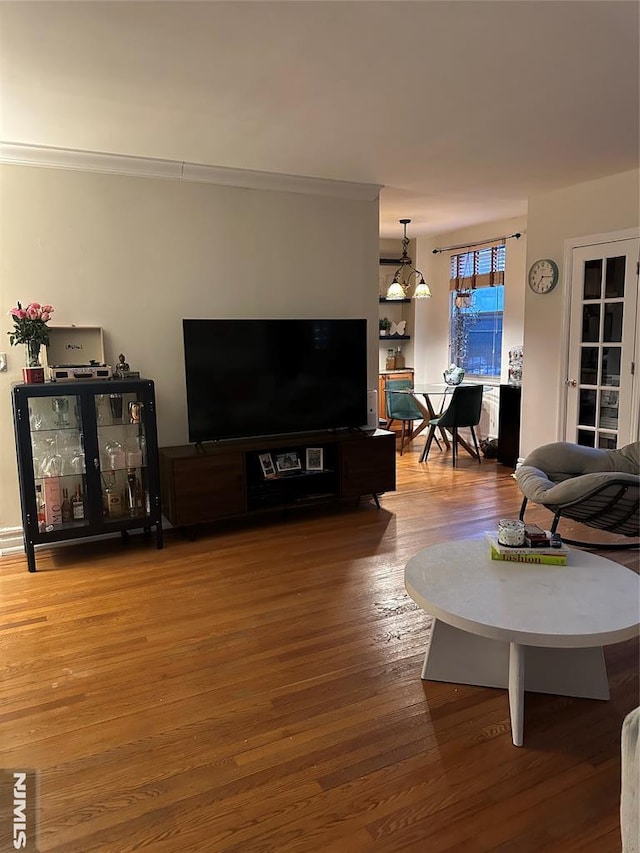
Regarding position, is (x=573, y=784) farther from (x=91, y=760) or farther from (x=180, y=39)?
(x=180, y=39)

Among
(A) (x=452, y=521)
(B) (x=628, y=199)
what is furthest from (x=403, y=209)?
(A) (x=452, y=521)

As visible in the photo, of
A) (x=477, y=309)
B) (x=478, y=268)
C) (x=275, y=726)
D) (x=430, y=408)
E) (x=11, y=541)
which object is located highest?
(x=478, y=268)

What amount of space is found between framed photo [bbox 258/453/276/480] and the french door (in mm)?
2654

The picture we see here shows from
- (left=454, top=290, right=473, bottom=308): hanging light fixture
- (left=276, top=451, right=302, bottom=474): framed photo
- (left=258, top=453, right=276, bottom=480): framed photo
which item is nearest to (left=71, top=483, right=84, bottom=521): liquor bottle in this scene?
(left=258, top=453, right=276, bottom=480): framed photo

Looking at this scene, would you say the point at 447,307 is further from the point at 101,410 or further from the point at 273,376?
the point at 101,410

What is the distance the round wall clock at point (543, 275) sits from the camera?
5.21 meters

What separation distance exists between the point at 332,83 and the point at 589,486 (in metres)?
2.40

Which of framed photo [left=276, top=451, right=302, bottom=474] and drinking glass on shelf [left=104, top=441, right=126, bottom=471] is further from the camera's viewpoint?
framed photo [left=276, top=451, right=302, bottom=474]

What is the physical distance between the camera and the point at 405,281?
7.80m

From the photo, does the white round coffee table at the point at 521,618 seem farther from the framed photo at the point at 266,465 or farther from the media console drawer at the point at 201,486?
the framed photo at the point at 266,465

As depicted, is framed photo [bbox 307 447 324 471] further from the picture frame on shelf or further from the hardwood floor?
the hardwood floor

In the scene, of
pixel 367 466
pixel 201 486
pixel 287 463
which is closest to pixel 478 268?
pixel 367 466

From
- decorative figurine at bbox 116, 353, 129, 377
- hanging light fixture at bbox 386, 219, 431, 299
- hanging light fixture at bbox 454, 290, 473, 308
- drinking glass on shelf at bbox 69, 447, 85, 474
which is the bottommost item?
drinking glass on shelf at bbox 69, 447, 85, 474

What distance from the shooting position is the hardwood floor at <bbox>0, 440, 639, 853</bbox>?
1.68m
